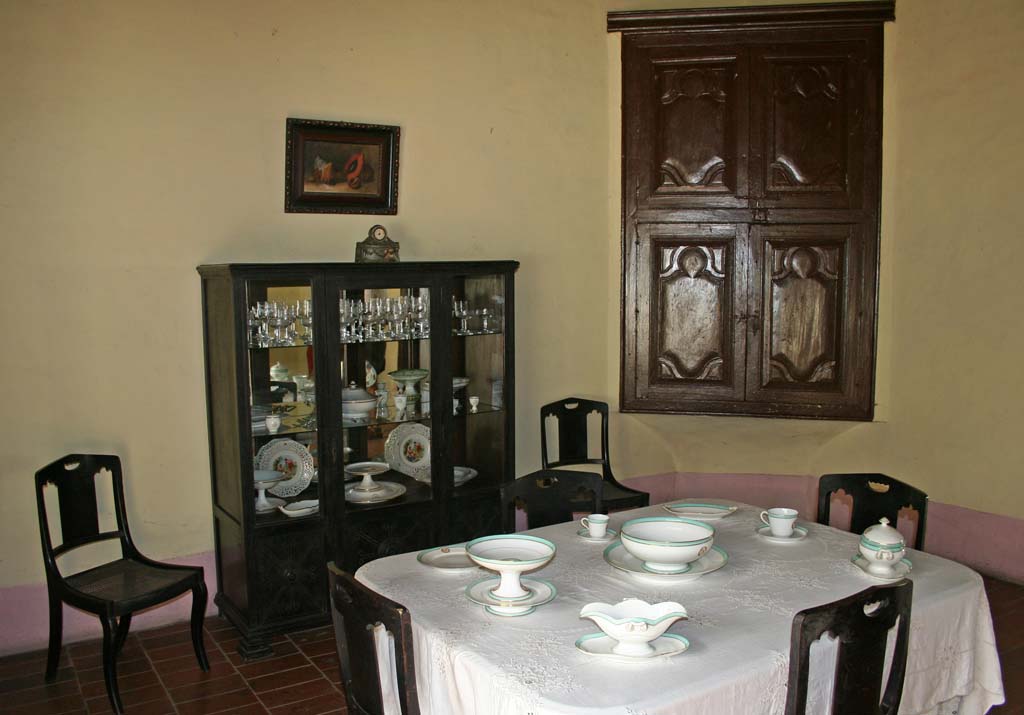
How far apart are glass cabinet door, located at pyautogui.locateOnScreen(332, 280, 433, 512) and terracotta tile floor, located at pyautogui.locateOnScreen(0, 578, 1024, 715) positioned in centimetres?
69

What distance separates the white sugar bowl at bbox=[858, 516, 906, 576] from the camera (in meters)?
2.57

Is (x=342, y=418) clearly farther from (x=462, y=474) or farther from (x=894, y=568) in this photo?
(x=894, y=568)

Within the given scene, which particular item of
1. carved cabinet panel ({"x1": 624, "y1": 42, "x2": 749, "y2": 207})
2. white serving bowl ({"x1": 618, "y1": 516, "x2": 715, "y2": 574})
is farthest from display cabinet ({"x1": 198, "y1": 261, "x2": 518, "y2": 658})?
white serving bowl ({"x1": 618, "y1": 516, "x2": 715, "y2": 574})

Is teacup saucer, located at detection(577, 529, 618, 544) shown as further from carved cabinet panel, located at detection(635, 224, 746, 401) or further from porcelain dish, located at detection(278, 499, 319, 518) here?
carved cabinet panel, located at detection(635, 224, 746, 401)

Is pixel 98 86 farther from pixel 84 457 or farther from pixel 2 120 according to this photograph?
pixel 84 457

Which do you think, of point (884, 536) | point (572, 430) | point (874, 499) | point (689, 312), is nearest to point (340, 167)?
point (572, 430)

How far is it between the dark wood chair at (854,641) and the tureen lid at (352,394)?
2512mm

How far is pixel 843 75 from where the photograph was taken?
478 cm

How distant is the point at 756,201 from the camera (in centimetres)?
484

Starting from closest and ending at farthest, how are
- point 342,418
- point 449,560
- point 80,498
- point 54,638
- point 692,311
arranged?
point 449,560, point 54,638, point 80,498, point 342,418, point 692,311

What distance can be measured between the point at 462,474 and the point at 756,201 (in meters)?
2.10

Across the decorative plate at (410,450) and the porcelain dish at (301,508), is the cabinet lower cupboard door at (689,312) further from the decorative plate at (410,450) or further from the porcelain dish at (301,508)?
the porcelain dish at (301,508)

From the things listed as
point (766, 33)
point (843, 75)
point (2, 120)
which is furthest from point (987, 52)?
point (2, 120)

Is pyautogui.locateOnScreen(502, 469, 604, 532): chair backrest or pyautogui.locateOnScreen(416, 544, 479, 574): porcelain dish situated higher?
pyautogui.locateOnScreen(502, 469, 604, 532): chair backrest
